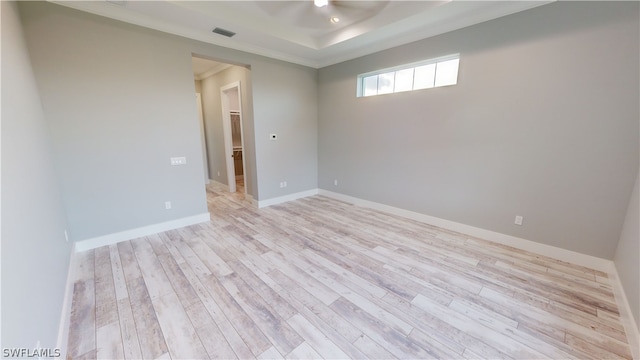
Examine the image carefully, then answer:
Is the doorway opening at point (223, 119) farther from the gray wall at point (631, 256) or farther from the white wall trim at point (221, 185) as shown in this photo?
the gray wall at point (631, 256)

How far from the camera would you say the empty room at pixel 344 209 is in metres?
1.58

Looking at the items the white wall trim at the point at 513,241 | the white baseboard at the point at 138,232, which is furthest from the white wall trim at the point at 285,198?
the white wall trim at the point at 513,241

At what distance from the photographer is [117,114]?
111 inches

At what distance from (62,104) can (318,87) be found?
380 cm

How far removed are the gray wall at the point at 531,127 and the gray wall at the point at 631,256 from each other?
133 millimetres

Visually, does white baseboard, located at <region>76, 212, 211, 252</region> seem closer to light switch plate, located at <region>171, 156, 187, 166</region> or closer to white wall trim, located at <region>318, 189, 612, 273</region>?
light switch plate, located at <region>171, 156, 187, 166</region>

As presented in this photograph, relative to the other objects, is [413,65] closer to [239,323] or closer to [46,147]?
[239,323]

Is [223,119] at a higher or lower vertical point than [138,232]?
higher

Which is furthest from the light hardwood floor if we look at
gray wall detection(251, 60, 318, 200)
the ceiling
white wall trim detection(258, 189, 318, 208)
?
the ceiling

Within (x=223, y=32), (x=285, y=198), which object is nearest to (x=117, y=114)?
(x=223, y=32)

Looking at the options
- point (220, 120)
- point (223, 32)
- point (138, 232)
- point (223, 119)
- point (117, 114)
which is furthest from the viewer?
point (220, 120)

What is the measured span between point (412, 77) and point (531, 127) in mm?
1658

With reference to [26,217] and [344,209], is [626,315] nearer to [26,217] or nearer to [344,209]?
[344,209]

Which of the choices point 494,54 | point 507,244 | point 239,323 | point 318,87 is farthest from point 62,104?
point 507,244
